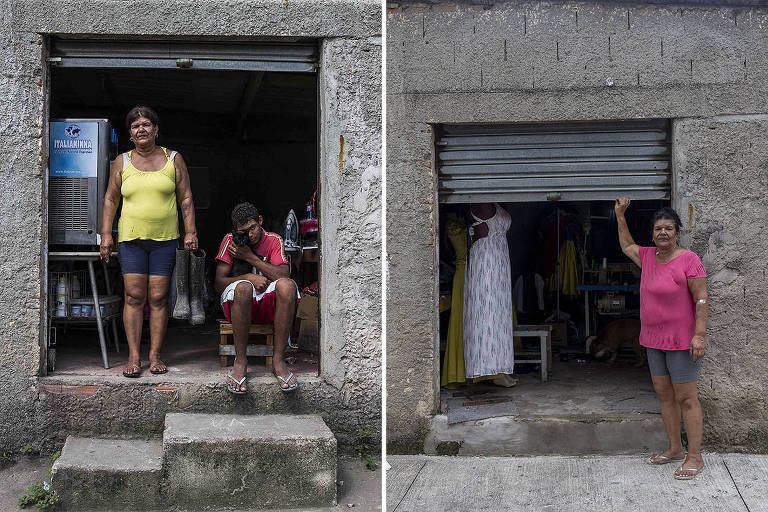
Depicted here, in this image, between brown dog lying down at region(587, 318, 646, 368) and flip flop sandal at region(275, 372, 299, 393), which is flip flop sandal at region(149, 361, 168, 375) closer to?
flip flop sandal at region(275, 372, 299, 393)

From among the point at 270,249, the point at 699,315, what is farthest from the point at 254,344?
the point at 699,315

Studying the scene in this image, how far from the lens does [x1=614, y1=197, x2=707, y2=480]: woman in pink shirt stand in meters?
5.12

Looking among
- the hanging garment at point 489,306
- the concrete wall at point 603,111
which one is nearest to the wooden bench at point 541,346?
the hanging garment at point 489,306

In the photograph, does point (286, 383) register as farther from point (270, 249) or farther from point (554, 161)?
point (554, 161)

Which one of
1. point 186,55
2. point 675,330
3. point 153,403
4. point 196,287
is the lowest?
point 153,403

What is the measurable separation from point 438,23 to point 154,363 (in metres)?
3.27

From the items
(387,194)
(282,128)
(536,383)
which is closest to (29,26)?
(387,194)

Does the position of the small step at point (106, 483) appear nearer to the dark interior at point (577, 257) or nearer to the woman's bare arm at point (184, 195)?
the woman's bare arm at point (184, 195)

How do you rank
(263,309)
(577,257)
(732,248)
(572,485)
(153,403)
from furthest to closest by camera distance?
(577,257)
(263,309)
(732,248)
(153,403)
(572,485)

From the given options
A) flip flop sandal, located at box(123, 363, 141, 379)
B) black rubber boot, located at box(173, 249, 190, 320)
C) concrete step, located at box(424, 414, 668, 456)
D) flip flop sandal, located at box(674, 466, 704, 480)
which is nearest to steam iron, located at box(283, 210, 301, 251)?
black rubber boot, located at box(173, 249, 190, 320)

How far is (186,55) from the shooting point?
5.35 m

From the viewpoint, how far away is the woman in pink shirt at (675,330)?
16.8 feet

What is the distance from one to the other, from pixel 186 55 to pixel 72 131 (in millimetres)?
1005

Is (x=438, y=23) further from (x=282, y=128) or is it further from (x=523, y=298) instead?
(x=282, y=128)
